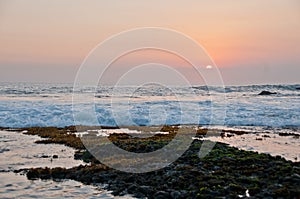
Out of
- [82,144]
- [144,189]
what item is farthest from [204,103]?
[144,189]

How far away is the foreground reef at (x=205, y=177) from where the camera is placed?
14.1 meters

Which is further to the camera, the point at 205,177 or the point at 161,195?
the point at 205,177

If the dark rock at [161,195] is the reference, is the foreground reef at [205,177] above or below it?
above

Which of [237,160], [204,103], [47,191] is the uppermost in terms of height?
[204,103]

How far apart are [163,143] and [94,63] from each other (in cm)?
729

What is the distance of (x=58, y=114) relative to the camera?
5450cm

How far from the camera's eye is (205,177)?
16.0 meters

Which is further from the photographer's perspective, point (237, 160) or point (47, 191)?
point (237, 160)

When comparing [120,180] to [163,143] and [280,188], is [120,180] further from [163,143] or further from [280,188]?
[163,143]

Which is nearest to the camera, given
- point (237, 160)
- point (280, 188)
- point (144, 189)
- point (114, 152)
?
point (280, 188)

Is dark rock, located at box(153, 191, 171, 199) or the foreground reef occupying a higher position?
the foreground reef

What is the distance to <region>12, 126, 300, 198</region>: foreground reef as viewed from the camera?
46.3 feet

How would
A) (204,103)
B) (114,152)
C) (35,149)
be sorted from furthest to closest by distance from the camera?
(204,103)
(35,149)
(114,152)

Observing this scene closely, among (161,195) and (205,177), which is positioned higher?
(205,177)
